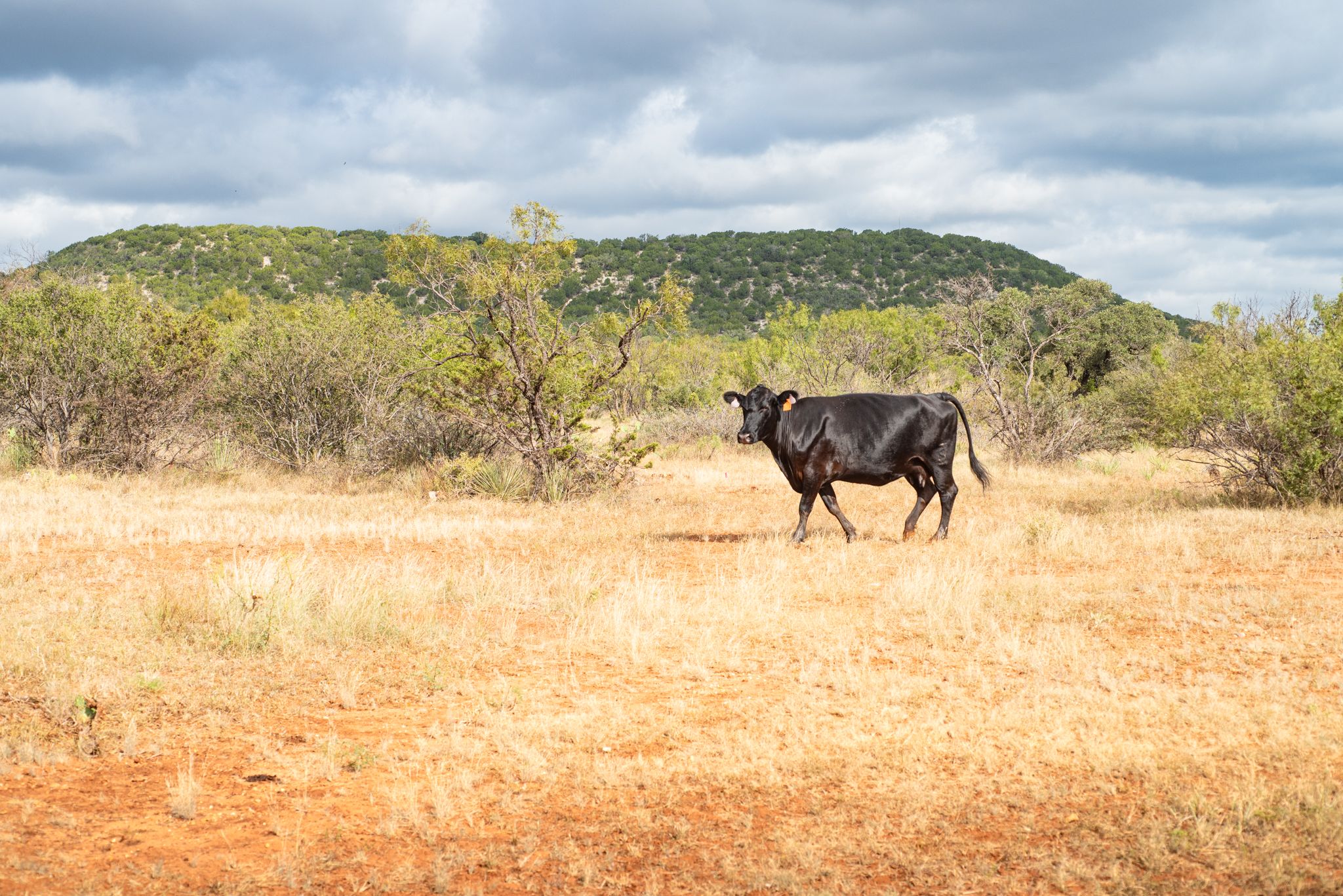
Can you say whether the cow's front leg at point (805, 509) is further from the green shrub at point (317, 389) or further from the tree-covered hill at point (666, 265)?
the tree-covered hill at point (666, 265)

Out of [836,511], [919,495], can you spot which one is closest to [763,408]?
[836,511]

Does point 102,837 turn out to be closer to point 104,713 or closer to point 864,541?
point 104,713

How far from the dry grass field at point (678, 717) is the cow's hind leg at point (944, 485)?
0.96m

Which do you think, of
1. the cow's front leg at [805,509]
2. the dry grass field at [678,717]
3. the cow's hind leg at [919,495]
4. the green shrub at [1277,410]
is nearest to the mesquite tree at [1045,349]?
the green shrub at [1277,410]

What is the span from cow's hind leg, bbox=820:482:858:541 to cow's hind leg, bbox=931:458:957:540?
37.5 inches

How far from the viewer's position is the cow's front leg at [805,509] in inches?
448

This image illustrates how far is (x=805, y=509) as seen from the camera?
11.5 meters

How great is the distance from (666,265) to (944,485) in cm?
6102

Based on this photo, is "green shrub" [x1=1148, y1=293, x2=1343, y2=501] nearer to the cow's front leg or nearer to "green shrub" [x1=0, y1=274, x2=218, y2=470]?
the cow's front leg

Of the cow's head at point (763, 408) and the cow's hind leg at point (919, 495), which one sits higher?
the cow's head at point (763, 408)

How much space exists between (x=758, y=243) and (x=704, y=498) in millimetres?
62552

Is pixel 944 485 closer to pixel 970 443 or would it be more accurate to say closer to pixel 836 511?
pixel 970 443

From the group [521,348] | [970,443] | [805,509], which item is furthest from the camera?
[521,348]

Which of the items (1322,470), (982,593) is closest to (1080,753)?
(982,593)
